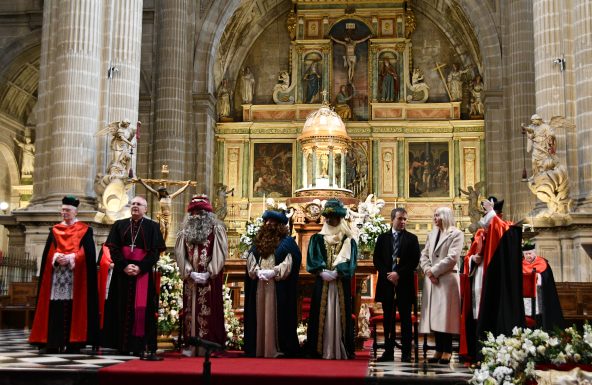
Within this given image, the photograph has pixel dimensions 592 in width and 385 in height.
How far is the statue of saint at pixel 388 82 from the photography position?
1203 inches

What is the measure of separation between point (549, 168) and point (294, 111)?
16.2m

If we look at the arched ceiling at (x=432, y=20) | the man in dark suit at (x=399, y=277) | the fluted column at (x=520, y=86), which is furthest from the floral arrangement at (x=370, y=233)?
the arched ceiling at (x=432, y=20)

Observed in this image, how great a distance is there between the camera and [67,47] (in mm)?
16422

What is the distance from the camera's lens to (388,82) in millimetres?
30734

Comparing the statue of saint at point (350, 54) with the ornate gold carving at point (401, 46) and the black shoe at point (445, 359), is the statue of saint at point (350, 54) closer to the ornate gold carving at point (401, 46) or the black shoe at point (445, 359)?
the ornate gold carving at point (401, 46)

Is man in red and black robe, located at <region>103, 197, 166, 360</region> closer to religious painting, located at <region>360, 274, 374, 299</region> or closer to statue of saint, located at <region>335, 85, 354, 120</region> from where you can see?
religious painting, located at <region>360, 274, 374, 299</region>

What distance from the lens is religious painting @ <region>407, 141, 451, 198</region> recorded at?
2952 cm

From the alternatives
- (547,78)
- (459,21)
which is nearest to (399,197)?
(459,21)

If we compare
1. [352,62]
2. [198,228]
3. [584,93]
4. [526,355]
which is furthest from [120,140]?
[352,62]

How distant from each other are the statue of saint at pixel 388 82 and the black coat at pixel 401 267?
21.5 meters

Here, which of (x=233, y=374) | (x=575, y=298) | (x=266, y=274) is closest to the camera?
(x=233, y=374)

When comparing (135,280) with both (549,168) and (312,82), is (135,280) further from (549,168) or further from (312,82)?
(312,82)

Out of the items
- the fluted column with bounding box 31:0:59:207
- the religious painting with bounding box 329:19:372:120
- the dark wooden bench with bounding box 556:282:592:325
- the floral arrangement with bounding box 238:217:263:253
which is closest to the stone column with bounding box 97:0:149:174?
the fluted column with bounding box 31:0:59:207

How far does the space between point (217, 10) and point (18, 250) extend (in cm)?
1340
